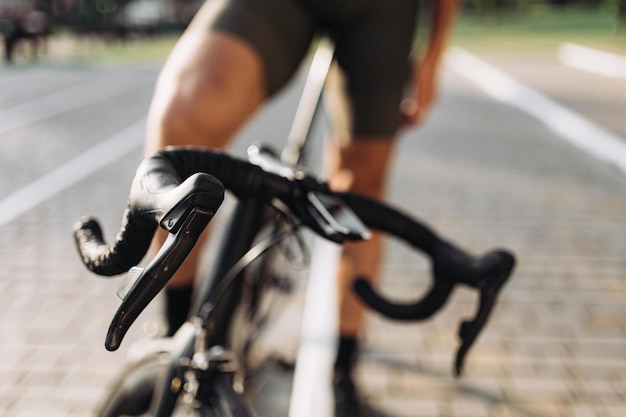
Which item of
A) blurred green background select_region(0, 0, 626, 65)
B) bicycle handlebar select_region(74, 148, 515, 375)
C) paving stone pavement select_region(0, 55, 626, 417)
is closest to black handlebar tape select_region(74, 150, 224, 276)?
bicycle handlebar select_region(74, 148, 515, 375)

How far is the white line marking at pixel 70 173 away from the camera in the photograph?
238 inches

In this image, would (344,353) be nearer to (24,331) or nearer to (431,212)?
(24,331)

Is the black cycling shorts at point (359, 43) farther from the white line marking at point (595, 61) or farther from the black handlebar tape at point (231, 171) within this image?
the white line marking at point (595, 61)

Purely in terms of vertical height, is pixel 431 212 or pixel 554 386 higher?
pixel 554 386

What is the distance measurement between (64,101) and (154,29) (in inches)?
1046

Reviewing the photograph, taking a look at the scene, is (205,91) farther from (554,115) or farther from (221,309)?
(554,115)

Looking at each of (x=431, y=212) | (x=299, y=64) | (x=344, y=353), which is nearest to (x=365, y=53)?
(x=299, y=64)

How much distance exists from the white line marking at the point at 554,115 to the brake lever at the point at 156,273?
23.5ft

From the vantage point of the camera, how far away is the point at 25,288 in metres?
4.34

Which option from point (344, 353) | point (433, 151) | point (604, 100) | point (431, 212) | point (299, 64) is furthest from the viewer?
point (604, 100)

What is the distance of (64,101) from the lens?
12.3m

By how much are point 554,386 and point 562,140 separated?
6.34m

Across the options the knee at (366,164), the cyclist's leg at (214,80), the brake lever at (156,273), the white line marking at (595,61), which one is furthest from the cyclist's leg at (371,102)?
the white line marking at (595,61)

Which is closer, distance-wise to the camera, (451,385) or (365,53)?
(365,53)
